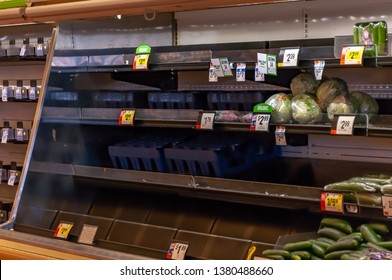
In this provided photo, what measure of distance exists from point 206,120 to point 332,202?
29.0 inches

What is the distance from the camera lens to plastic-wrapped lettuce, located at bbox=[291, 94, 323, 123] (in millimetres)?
2549

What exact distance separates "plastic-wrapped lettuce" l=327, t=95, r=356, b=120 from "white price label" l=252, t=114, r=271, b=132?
28 cm

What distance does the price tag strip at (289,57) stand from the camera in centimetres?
247

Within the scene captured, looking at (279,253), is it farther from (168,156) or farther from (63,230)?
(63,230)

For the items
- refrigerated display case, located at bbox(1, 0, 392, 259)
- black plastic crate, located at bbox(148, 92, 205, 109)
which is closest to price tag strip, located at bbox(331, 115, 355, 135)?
refrigerated display case, located at bbox(1, 0, 392, 259)

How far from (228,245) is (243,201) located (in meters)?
0.24

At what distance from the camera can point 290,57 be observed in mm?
2492

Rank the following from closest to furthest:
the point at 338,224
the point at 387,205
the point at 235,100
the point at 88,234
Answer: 1. the point at 387,205
2. the point at 338,224
3. the point at 235,100
4. the point at 88,234

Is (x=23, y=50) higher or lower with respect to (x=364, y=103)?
higher

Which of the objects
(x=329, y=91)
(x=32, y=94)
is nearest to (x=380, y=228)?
(x=329, y=91)

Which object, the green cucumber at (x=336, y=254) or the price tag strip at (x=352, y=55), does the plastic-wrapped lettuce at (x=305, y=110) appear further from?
the green cucumber at (x=336, y=254)

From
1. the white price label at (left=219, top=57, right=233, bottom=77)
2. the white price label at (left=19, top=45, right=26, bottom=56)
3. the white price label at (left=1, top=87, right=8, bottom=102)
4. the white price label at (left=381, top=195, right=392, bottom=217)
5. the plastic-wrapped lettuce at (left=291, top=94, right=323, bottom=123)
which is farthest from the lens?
the white price label at (left=1, top=87, right=8, bottom=102)

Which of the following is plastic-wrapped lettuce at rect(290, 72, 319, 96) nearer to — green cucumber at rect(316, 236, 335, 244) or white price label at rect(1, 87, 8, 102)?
green cucumber at rect(316, 236, 335, 244)

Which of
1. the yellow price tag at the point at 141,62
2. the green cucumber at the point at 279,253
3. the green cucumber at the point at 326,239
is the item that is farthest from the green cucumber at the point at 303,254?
the yellow price tag at the point at 141,62
